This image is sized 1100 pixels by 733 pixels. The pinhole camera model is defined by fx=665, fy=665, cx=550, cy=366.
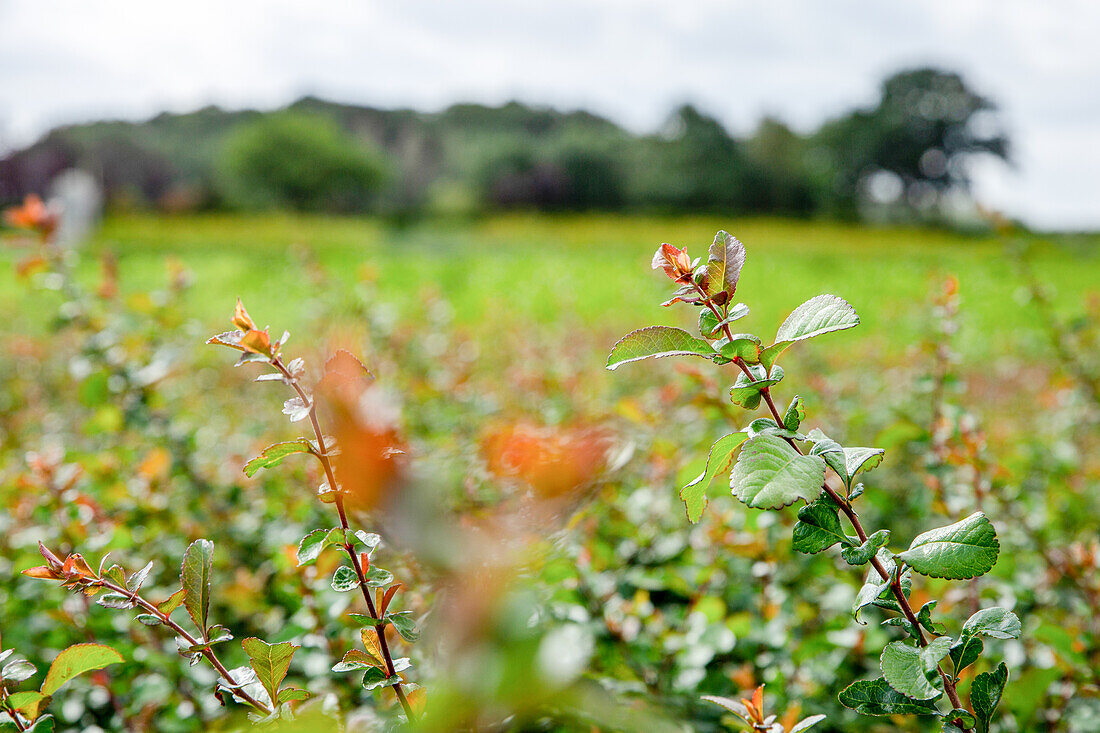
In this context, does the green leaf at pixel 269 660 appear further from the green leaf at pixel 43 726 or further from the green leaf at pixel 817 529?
the green leaf at pixel 817 529

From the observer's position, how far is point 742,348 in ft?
1.47

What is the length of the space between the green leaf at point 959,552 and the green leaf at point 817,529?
5cm

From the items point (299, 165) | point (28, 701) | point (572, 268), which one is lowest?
point (572, 268)

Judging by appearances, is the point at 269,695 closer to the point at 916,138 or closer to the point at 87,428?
the point at 87,428

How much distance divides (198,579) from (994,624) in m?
0.59

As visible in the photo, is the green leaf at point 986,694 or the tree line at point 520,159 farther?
the tree line at point 520,159

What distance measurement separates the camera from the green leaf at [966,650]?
466mm

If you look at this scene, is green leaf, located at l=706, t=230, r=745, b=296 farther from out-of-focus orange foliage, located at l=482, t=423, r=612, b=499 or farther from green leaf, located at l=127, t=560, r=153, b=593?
green leaf, located at l=127, t=560, r=153, b=593

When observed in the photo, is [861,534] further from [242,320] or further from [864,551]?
[242,320]

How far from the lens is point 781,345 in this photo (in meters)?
0.45

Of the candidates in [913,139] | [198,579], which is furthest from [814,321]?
[913,139]

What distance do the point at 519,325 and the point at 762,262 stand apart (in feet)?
25.8

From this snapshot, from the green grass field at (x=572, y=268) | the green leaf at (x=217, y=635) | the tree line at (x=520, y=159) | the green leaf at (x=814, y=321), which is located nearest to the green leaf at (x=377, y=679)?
the green leaf at (x=217, y=635)

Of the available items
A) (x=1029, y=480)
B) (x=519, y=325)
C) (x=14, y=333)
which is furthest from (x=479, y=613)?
(x=14, y=333)
